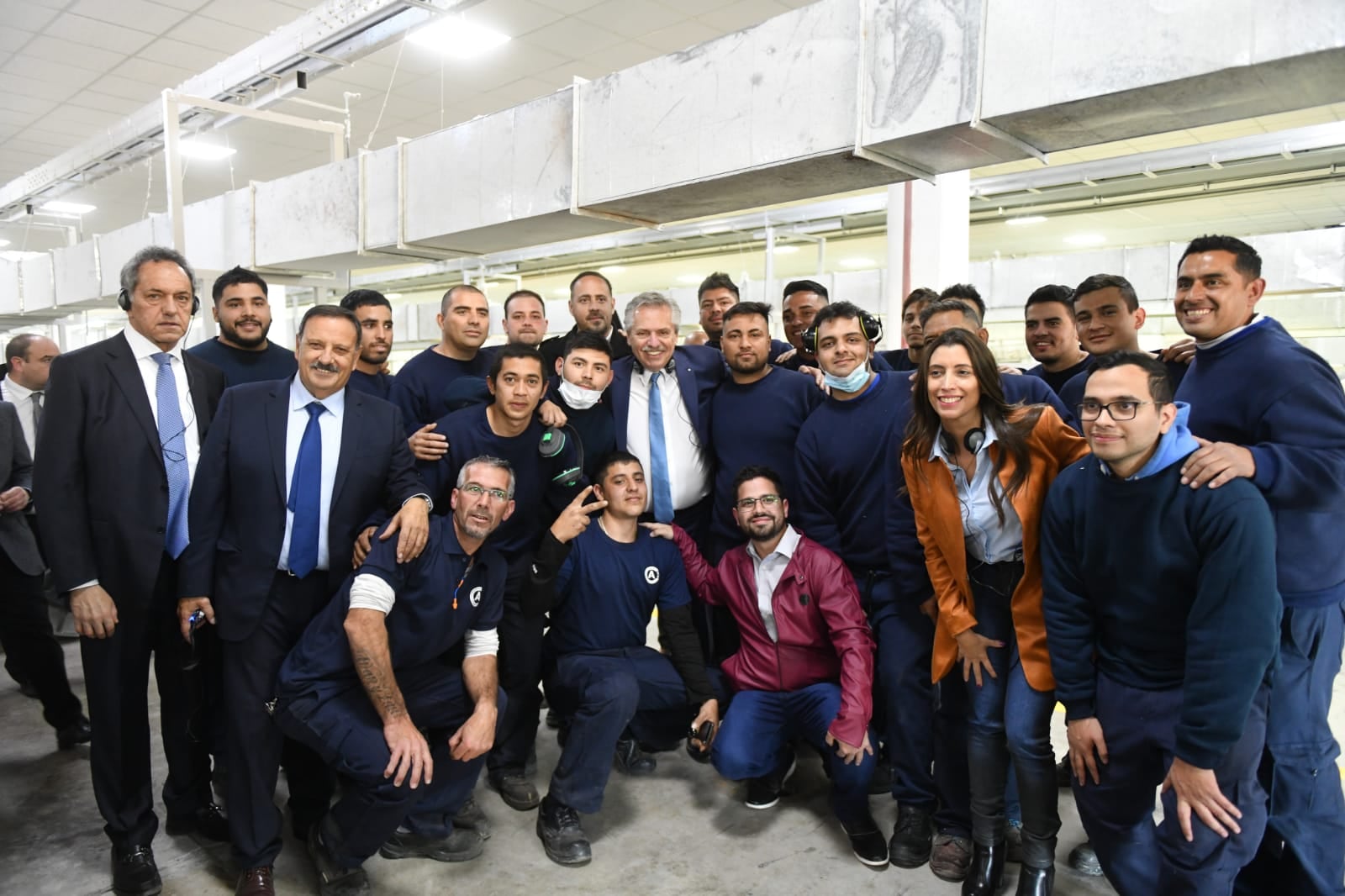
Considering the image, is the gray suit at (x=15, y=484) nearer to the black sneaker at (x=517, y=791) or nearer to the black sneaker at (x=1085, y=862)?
the black sneaker at (x=517, y=791)

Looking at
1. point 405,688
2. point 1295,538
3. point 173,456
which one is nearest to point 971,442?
point 1295,538

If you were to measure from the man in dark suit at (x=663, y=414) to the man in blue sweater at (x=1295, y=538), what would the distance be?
195cm

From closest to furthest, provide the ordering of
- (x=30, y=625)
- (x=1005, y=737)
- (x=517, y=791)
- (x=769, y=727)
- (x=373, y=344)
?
(x=1005, y=737), (x=769, y=727), (x=517, y=791), (x=373, y=344), (x=30, y=625)

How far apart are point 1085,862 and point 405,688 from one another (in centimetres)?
248

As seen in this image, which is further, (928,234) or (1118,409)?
(928,234)

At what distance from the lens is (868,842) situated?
2.93 m

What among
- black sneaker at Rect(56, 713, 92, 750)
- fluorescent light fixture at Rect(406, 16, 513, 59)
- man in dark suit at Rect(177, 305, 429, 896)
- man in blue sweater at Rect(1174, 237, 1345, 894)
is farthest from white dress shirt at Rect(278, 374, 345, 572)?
fluorescent light fixture at Rect(406, 16, 513, 59)

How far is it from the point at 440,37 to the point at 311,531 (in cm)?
488

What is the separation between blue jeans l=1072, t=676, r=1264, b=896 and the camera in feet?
6.91

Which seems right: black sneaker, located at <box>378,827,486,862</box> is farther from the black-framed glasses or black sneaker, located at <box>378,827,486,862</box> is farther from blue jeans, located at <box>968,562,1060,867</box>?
the black-framed glasses

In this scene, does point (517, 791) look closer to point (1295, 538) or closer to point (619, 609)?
point (619, 609)

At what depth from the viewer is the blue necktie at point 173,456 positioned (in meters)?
2.78

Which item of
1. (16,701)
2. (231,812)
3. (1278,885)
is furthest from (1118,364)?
(16,701)

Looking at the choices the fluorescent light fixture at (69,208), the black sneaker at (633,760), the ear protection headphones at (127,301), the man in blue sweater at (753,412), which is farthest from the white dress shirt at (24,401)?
the fluorescent light fixture at (69,208)
